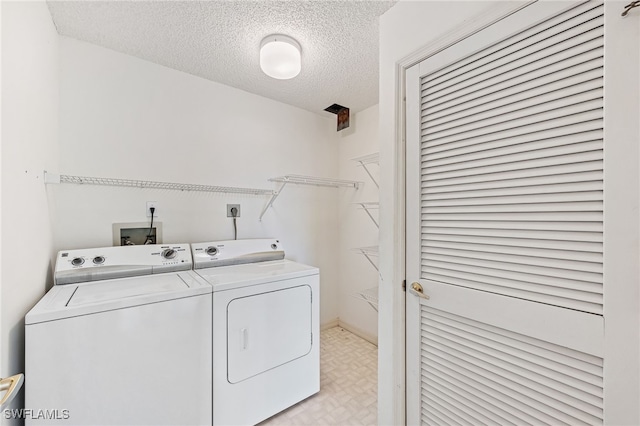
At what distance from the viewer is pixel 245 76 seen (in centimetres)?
214

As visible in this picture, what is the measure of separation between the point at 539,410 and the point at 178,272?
1946 millimetres

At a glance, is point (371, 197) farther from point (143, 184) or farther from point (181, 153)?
point (143, 184)

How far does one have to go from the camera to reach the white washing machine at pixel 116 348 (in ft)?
3.46

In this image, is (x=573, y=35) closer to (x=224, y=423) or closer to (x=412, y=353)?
(x=412, y=353)

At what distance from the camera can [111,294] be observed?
50.2 inches

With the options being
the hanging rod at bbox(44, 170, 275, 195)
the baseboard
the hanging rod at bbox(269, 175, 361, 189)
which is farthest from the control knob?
the baseboard

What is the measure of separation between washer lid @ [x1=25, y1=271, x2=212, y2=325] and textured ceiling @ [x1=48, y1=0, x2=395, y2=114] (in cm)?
155

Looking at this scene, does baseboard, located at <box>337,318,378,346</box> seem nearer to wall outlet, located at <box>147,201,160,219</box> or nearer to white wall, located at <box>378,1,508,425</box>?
white wall, located at <box>378,1,508,425</box>

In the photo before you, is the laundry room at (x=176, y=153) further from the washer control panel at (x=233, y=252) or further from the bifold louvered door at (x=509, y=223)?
the bifold louvered door at (x=509, y=223)

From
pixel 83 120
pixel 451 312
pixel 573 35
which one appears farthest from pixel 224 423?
pixel 573 35

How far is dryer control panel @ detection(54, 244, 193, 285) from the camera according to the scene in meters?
1.46

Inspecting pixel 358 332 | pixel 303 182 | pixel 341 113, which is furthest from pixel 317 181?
pixel 358 332

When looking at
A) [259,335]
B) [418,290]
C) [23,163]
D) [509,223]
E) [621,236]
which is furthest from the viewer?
[259,335]

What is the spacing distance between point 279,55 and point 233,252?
144 cm
